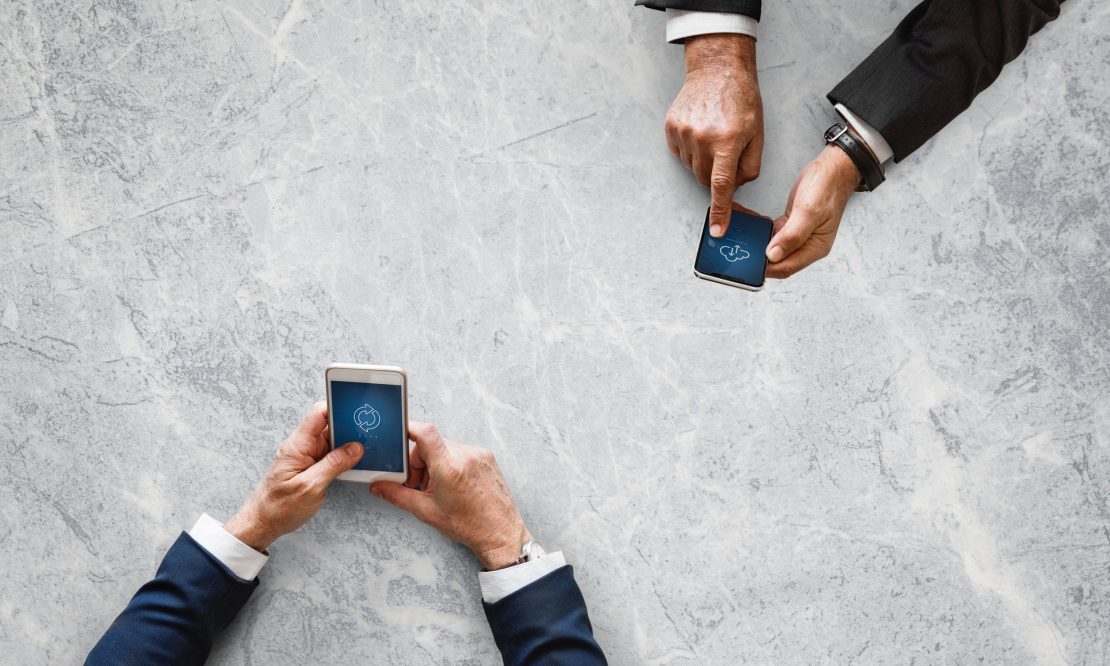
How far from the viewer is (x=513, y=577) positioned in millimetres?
1163

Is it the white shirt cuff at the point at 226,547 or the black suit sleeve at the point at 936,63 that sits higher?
the black suit sleeve at the point at 936,63

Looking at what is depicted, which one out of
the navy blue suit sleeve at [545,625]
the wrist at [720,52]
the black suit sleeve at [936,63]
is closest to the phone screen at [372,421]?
the navy blue suit sleeve at [545,625]

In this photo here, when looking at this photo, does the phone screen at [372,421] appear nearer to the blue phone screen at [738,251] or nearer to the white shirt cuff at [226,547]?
the white shirt cuff at [226,547]

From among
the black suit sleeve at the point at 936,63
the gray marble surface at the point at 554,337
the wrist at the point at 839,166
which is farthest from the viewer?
the gray marble surface at the point at 554,337

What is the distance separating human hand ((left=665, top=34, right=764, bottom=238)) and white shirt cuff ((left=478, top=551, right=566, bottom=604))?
1.71 ft

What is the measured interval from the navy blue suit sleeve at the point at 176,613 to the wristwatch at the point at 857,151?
102 centimetres

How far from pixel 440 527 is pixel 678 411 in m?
0.39

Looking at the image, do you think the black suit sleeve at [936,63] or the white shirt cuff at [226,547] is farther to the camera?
the white shirt cuff at [226,547]

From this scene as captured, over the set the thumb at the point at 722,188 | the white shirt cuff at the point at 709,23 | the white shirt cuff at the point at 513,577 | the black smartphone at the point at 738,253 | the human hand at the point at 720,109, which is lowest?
the white shirt cuff at the point at 513,577

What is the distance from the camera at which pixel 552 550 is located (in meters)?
1.24

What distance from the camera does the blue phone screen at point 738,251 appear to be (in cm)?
112

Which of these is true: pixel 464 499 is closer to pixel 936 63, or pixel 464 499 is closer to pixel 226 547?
pixel 226 547

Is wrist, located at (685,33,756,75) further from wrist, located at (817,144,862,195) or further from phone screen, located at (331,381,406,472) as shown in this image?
phone screen, located at (331,381,406,472)

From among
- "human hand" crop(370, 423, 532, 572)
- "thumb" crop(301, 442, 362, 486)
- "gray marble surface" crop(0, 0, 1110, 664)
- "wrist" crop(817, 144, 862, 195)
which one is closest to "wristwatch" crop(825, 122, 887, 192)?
"wrist" crop(817, 144, 862, 195)
